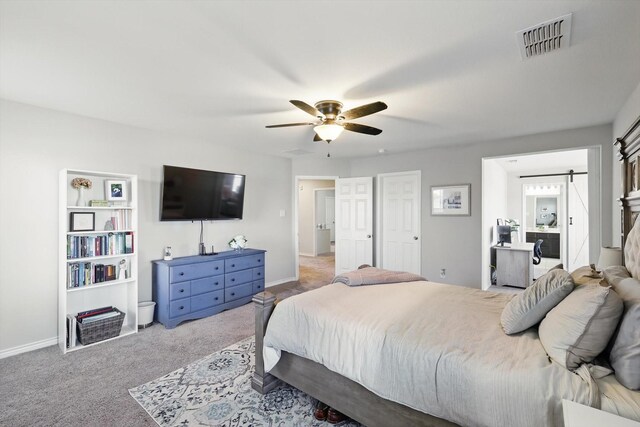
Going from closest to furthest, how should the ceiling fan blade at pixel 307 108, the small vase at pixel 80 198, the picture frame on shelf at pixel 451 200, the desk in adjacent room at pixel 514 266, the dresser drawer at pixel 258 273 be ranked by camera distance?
the ceiling fan blade at pixel 307 108 → the small vase at pixel 80 198 → the dresser drawer at pixel 258 273 → the picture frame on shelf at pixel 451 200 → the desk in adjacent room at pixel 514 266

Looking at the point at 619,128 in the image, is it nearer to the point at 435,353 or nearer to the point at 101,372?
the point at 435,353

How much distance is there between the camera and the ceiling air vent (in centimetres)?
177

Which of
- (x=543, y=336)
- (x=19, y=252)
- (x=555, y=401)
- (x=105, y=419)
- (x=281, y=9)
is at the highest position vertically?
(x=281, y=9)

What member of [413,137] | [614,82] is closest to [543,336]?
[614,82]

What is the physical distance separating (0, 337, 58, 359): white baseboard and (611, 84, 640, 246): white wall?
19.5 feet

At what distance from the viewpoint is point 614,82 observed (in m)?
2.57

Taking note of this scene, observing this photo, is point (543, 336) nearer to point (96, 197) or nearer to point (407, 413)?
point (407, 413)

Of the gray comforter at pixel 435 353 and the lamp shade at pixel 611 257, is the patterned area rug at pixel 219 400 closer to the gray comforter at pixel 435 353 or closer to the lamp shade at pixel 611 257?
the gray comforter at pixel 435 353

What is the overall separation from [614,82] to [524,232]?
608 cm

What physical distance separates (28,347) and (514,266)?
682 cm

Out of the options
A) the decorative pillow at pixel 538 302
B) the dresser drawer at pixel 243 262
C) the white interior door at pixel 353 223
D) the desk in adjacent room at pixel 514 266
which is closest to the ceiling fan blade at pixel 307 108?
the decorative pillow at pixel 538 302

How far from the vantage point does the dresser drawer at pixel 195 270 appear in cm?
375

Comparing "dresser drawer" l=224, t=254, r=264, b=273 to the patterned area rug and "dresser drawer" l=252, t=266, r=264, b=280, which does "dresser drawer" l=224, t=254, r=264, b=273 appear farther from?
the patterned area rug

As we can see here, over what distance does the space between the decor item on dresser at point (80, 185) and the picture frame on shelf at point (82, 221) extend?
19 centimetres
